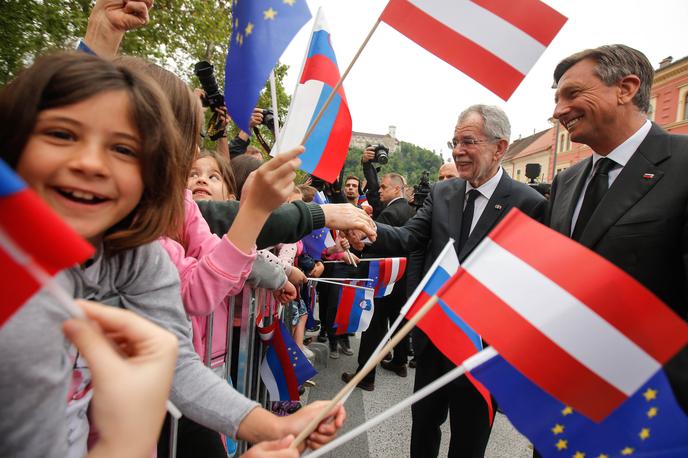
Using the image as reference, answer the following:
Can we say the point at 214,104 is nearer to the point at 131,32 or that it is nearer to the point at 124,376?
the point at 124,376

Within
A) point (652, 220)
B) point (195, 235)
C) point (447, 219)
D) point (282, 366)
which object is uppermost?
point (652, 220)

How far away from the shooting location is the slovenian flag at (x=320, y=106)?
1.73 metres

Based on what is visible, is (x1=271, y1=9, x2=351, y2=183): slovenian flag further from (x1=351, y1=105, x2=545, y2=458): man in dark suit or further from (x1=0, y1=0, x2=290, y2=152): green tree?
(x1=0, y1=0, x2=290, y2=152): green tree

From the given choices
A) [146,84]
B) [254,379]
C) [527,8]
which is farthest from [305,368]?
[527,8]

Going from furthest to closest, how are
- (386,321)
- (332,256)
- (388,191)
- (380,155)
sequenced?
(388,191) < (332,256) < (380,155) < (386,321)

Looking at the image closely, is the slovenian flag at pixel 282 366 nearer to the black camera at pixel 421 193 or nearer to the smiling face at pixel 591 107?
the smiling face at pixel 591 107

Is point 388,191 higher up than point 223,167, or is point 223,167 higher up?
point 223,167

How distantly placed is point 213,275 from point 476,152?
1722 mm

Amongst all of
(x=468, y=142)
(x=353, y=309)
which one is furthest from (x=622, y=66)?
Answer: (x=353, y=309)

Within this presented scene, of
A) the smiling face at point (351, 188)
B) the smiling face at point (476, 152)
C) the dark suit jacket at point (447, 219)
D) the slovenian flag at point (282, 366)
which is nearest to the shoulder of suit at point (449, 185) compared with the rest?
the dark suit jacket at point (447, 219)

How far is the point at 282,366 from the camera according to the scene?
8.02ft

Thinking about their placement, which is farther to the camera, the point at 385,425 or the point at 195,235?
the point at 385,425

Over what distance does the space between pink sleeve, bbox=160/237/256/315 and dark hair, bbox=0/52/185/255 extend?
10.3 inches

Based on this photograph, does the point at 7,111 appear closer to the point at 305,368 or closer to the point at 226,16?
the point at 305,368
